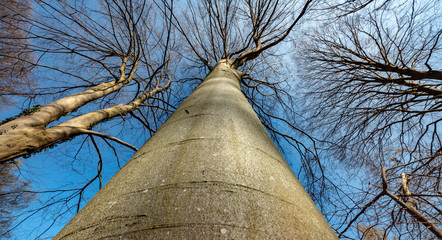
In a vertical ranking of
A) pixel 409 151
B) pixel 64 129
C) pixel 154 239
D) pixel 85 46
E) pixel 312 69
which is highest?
pixel 312 69

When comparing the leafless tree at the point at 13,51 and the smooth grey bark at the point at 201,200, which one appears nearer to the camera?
the smooth grey bark at the point at 201,200

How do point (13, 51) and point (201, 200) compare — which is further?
point (13, 51)

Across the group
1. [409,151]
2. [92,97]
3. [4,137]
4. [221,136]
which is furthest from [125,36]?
[409,151]

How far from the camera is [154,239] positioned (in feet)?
1.19

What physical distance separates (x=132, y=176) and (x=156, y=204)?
8.0 inches

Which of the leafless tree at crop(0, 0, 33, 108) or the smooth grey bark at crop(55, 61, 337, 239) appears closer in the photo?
the smooth grey bark at crop(55, 61, 337, 239)

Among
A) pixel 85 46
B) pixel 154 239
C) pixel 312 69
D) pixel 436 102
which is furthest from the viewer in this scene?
pixel 312 69

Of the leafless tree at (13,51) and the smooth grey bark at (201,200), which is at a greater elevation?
the leafless tree at (13,51)

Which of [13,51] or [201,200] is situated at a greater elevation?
[13,51]

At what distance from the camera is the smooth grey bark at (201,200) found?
390 mm

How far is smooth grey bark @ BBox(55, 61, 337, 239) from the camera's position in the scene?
390 millimetres

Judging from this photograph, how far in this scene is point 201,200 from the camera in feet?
1.48

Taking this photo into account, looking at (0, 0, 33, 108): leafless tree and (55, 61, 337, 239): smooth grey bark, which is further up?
(0, 0, 33, 108): leafless tree

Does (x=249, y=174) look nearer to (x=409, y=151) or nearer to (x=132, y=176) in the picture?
(x=132, y=176)
